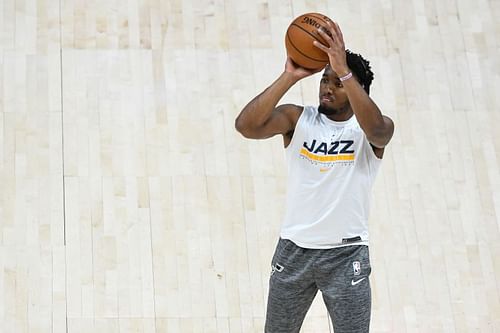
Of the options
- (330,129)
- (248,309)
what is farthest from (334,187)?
(248,309)

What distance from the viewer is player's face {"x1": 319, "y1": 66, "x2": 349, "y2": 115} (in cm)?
411

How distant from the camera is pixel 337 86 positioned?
4.11m

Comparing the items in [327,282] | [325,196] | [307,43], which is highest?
[307,43]

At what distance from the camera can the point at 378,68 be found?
6.21m

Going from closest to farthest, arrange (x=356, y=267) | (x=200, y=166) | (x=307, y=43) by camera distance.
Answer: (x=307, y=43)
(x=356, y=267)
(x=200, y=166)

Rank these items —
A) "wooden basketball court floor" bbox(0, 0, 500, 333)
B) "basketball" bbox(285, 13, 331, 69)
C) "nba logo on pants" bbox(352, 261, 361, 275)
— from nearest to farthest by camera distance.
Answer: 1. "basketball" bbox(285, 13, 331, 69)
2. "nba logo on pants" bbox(352, 261, 361, 275)
3. "wooden basketball court floor" bbox(0, 0, 500, 333)

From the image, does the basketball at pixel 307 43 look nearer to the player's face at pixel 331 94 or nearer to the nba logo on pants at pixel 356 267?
the player's face at pixel 331 94

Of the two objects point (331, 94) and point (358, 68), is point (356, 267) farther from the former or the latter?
point (358, 68)

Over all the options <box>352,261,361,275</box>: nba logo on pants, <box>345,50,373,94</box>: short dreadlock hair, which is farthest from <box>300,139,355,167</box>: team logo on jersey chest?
<box>352,261,361,275</box>: nba logo on pants

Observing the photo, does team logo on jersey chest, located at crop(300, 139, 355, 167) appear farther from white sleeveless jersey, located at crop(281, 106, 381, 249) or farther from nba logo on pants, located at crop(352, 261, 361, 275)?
nba logo on pants, located at crop(352, 261, 361, 275)

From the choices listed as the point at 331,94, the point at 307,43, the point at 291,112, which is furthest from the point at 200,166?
the point at 307,43

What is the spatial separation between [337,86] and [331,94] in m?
0.04

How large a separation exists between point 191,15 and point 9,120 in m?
1.26

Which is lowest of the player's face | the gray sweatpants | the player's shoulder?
the gray sweatpants
